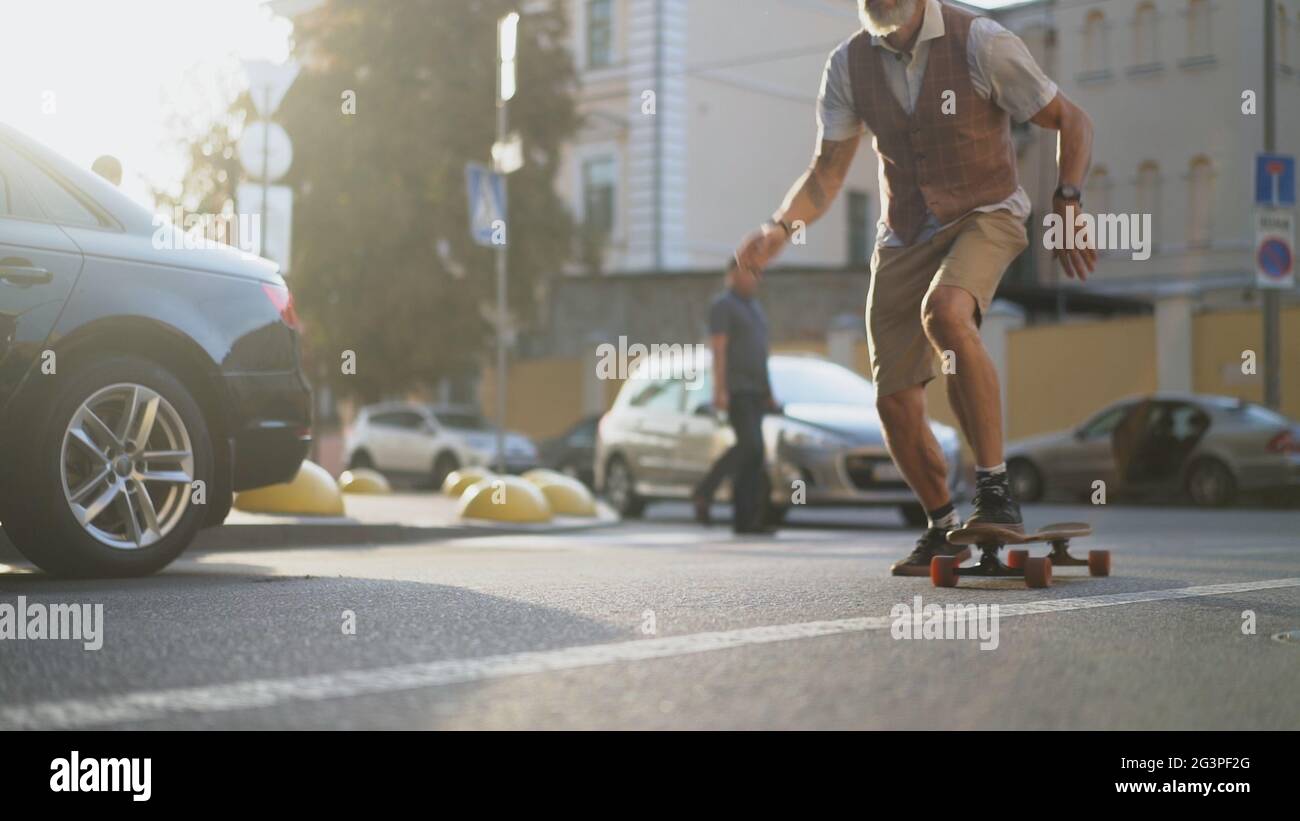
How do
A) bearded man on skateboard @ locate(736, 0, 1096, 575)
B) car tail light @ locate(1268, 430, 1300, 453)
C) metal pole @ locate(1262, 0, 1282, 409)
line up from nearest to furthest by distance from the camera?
bearded man on skateboard @ locate(736, 0, 1096, 575)
car tail light @ locate(1268, 430, 1300, 453)
metal pole @ locate(1262, 0, 1282, 409)

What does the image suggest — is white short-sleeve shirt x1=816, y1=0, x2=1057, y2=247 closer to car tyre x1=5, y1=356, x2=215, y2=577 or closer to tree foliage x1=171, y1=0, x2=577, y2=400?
car tyre x1=5, y1=356, x2=215, y2=577

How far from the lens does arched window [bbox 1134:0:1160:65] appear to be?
35.2 meters

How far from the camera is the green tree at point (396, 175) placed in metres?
31.1

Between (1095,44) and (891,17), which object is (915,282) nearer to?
(891,17)

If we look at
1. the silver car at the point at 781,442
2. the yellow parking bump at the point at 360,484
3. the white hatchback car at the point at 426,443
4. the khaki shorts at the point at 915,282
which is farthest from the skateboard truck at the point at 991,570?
the white hatchback car at the point at 426,443

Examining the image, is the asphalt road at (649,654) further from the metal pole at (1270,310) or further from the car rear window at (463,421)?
the car rear window at (463,421)

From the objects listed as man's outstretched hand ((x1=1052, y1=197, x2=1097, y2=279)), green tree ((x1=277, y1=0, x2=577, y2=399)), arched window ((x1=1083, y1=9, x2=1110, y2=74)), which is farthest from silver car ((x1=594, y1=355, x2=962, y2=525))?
arched window ((x1=1083, y1=9, x2=1110, y2=74))

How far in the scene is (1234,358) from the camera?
23.6 meters

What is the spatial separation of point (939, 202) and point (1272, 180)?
14411 millimetres

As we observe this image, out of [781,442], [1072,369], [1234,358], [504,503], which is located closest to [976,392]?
[504,503]

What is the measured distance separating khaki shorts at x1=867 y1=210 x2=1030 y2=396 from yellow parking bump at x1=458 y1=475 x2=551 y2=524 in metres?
7.04
